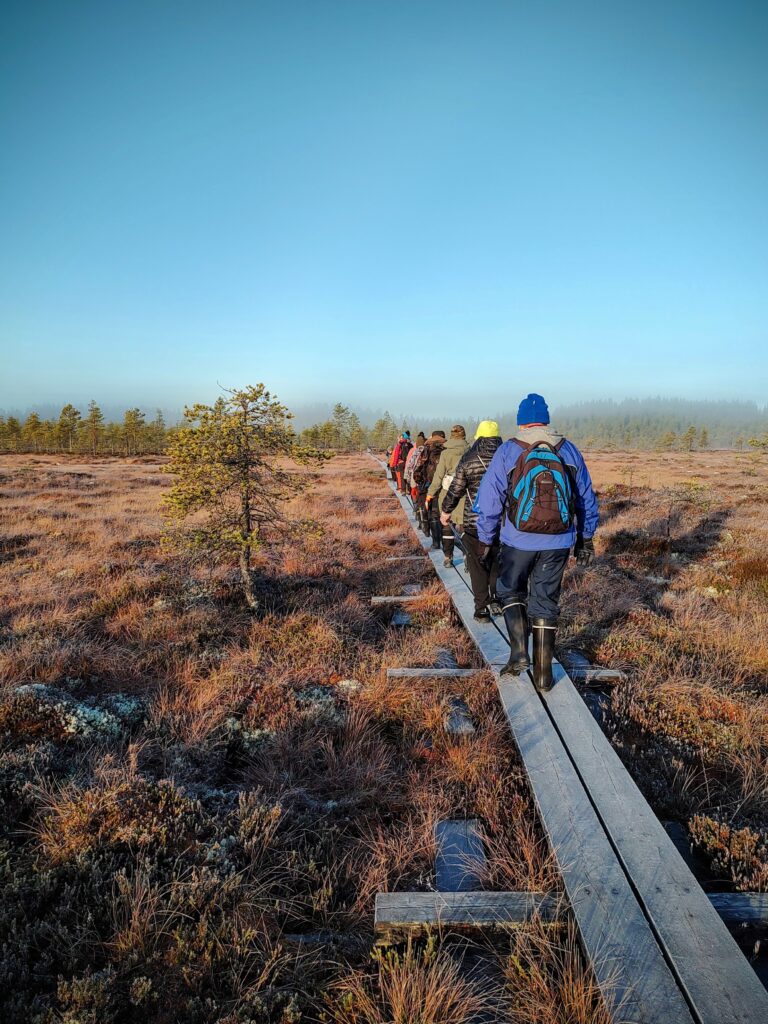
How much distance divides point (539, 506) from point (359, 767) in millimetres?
2338

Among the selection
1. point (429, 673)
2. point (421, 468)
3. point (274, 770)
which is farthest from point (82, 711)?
point (421, 468)

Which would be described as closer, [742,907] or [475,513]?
[742,907]

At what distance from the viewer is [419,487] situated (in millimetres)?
10328

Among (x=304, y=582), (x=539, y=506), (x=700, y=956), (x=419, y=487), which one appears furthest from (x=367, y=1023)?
(x=419, y=487)

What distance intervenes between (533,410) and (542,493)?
2.67ft

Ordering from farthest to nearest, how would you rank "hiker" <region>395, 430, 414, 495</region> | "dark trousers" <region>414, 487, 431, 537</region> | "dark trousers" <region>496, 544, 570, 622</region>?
"hiker" <region>395, 430, 414, 495</region>, "dark trousers" <region>414, 487, 431, 537</region>, "dark trousers" <region>496, 544, 570, 622</region>

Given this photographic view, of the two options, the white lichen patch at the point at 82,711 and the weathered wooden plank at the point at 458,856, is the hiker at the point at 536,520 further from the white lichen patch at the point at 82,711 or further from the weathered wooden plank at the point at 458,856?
the white lichen patch at the point at 82,711

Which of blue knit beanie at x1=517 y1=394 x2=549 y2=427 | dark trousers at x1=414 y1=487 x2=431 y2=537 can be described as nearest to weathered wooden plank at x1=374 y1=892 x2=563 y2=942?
blue knit beanie at x1=517 y1=394 x2=549 y2=427

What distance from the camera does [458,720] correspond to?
3922mm

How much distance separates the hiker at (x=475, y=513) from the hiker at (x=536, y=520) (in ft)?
4.02

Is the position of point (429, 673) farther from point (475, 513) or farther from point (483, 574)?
point (475, 513)

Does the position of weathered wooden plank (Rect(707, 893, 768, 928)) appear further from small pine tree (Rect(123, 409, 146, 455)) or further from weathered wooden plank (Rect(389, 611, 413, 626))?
small pine tree (Rect(123, 409, 146, 455))

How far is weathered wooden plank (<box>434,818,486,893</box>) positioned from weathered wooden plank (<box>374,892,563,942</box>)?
97mm

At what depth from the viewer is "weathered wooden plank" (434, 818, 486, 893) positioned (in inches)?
99.2
